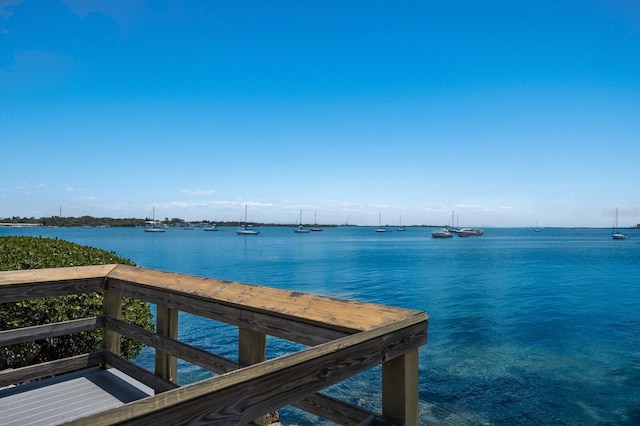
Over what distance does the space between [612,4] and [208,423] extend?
70.7 ft

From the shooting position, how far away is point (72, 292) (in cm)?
344

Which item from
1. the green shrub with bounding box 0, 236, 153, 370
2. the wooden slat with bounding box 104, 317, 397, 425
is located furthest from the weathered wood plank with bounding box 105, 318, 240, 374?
the green shrub with bounding box 0, 236, 153, 370

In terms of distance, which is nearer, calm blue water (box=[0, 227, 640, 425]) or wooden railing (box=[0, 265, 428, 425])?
wooden railing (box=[0, 265, 428, 425])

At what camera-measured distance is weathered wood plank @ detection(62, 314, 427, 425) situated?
1.01 metres

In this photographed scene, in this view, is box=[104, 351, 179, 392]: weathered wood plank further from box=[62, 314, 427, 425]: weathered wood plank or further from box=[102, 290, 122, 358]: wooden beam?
box=[62, 314, 427, 425]: weathered wood plank

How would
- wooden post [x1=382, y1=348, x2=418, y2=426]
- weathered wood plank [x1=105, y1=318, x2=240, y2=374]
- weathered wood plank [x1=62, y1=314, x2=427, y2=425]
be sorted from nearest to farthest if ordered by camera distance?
weathered wood plank [x1=62, y1=314, x2=427, y2=425] < wooden post [x1=382, y1=348, x2=418, y2=426] < weathered wood plank [x1=105, y1=318, x2=240, y2=374]

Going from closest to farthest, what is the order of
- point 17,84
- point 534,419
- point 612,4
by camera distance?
point 534,419
point 17,84
point 612,4

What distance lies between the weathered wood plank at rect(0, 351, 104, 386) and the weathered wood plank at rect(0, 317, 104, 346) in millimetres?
235

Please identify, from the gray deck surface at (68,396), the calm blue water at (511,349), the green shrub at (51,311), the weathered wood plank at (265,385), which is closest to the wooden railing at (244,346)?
the weathered wood plank at (265,385)

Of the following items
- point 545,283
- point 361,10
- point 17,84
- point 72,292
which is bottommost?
point 545,283

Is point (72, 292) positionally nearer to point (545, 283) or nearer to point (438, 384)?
point (438, 384)

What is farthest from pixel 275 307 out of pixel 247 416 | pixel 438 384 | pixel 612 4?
pixel 612 4

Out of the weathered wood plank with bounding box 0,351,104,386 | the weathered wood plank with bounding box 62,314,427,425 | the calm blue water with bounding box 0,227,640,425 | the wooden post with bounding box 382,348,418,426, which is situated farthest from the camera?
the calm blue water with bounding box 0,227,640,425

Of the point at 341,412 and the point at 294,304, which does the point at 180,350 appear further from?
the point at 341,412
